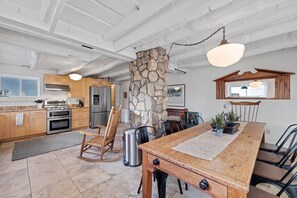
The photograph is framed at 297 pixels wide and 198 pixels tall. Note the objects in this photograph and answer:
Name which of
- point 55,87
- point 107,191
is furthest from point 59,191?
point 55,87

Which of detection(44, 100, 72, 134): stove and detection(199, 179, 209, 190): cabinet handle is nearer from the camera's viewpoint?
detection(199, 179, 209, 190): cabinet handle

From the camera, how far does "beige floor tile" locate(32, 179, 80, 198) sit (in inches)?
67.9

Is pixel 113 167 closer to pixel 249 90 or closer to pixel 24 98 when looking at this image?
pixel 249 90

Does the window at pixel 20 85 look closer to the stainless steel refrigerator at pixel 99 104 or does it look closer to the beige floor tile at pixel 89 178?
the stainless steel refrigerator at pixel 99 104

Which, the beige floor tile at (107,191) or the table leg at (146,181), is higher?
the table leg at (146,181)

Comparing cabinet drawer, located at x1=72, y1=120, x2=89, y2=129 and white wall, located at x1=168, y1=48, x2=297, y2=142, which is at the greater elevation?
white wall, located at x1=168, y1=48, x2=297, y2=142

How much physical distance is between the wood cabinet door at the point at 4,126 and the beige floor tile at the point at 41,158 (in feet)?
5.98

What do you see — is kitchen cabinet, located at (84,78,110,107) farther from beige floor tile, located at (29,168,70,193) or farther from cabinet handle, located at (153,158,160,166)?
cabinet handle, located at (153,158,160,166)

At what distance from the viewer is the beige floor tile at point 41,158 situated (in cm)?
A: 258

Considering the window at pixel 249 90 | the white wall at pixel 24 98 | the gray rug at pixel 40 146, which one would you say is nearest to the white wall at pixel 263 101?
the window at pixel 249 90

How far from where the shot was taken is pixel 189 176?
100cm

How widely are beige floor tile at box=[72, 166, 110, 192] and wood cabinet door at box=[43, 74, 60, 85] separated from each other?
13.3ft

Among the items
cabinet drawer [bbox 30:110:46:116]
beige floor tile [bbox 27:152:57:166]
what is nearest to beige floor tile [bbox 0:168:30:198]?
beige floor tile [bbox 27:152:57:166]

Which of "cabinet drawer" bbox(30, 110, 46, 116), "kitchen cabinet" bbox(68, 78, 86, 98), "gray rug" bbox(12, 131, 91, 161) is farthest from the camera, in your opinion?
"kitchen cabinet" bbox(68, 78, 86, 98)
